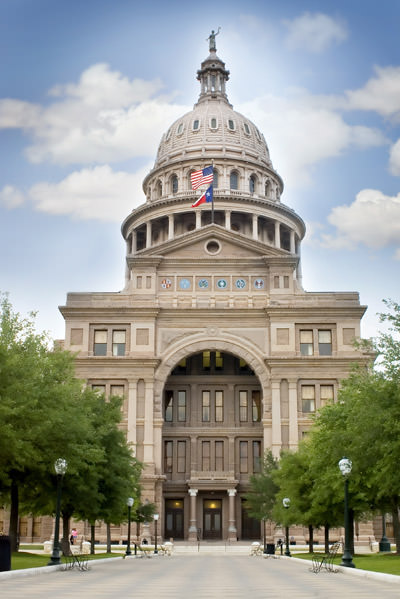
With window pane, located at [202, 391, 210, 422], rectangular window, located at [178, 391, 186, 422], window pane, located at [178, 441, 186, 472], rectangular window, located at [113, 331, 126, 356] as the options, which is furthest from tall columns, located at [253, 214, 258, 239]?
window pane, located at [178, 441, 186, 472]

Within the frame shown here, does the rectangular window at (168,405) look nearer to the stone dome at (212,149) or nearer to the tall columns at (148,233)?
the tall columns at (148,233)

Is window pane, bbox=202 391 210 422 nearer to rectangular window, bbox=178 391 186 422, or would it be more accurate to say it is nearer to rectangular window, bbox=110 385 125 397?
rectangular window, bbox=178 391 186 422

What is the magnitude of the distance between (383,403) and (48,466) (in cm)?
1451

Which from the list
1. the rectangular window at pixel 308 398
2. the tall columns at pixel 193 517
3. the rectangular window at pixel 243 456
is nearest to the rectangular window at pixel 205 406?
the rectangular window at pixel 243 456

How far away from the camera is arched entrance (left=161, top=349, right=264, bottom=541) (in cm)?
6625

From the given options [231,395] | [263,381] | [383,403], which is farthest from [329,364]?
[383,403]

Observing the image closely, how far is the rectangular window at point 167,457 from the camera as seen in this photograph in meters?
68.0

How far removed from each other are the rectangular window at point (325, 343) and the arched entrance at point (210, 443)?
746 centimetres

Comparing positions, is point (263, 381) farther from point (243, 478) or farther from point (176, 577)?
point (176, 577)

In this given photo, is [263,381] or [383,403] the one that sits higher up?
[263,381]

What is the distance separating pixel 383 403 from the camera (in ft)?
103

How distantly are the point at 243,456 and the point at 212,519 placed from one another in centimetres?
599

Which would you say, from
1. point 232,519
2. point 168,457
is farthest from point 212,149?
point 232,519

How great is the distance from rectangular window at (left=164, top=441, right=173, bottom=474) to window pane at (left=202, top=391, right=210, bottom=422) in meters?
3.85
